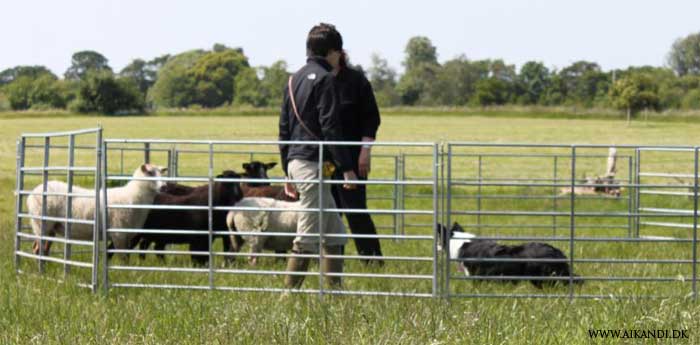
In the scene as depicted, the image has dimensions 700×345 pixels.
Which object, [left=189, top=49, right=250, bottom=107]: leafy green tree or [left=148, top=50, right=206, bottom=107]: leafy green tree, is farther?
[left=189, top=49, right=250, bottom=107]: leafy green tree

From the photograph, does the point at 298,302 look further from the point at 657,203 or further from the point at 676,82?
the point at 676,82

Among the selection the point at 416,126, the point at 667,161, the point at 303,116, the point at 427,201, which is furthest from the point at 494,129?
the point at 303,116

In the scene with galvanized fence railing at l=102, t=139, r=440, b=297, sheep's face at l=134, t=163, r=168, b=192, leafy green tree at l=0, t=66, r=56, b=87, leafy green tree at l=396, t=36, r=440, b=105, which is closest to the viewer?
galvanized fence railing at l=102, t=139, r=440, b=297

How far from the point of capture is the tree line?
7038cm

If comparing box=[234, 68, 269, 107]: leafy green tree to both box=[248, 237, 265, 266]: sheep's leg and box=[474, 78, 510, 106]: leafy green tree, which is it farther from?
box=[248, 237, 265, 266]: sheep's leg

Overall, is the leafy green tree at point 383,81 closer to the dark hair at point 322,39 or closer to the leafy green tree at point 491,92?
the leafy green tree at point 491,92

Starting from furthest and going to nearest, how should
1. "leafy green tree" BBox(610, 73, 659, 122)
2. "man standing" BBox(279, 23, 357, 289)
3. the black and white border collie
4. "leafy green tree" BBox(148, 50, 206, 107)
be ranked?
"leafy green tree" BBox(148, 50, 206, 107) < "leafy green tree" BBox(610, 73, 659, 122) < the black and white border collie < "man standing" BBox(279, 23, 357, 289)

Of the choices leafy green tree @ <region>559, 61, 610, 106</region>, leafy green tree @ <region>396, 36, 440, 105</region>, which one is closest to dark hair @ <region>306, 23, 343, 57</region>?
leafy green tree @ <region>396, 36, 440, 105</region>

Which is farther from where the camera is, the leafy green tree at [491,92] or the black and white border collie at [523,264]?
the leafy green tree at [491,92]

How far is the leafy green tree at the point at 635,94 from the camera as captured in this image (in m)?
78.8
